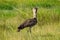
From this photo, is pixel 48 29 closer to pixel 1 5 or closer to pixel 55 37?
pixel 55 37

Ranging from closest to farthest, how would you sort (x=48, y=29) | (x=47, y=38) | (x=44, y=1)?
(x=47, y=38)
(x=48, y=29)
(x=44, y=1)

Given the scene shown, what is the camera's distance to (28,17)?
1391 centimetres

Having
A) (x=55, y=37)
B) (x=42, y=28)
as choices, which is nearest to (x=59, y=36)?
(x=55, y=37)

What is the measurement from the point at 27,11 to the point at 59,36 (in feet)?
15.1

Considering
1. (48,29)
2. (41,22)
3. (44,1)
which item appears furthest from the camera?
(44,1)

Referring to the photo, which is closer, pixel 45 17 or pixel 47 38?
pixel 47 38

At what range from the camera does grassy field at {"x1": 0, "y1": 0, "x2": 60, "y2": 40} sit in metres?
10.5

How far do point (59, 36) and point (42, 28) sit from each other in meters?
1.09

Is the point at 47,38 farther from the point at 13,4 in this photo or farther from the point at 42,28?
the point at 13,4

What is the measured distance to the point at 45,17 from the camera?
13906 millimetres

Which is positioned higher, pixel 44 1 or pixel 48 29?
pixel 48 29

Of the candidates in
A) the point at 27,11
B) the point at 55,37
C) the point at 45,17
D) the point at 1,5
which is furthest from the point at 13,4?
the point at 55,37

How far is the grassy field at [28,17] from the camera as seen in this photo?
10.5 metres

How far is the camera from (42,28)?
11664 millimetres
